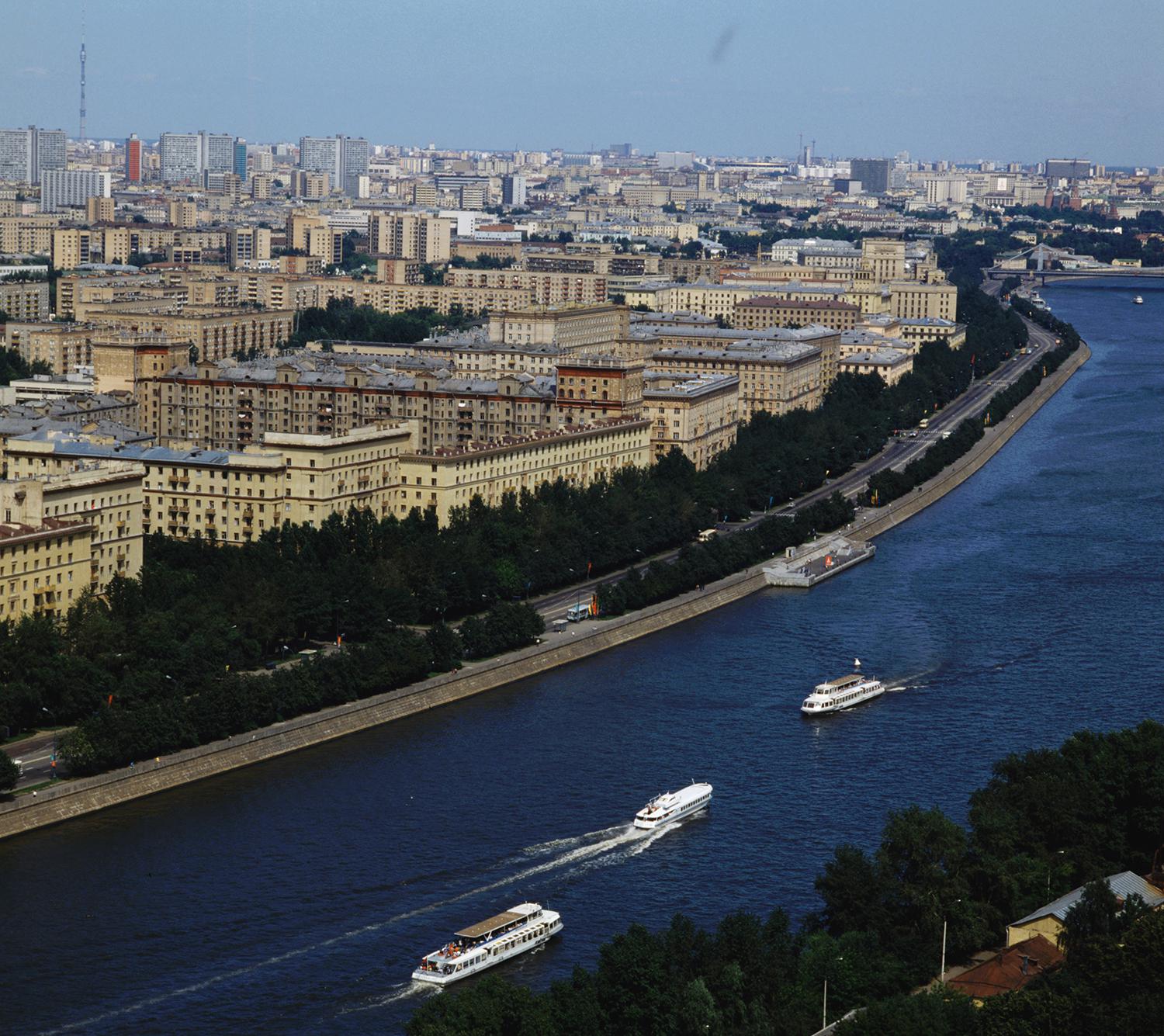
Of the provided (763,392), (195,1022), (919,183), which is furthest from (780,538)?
(919,183)

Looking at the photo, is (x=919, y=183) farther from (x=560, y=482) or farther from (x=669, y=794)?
(x=669, y=794)

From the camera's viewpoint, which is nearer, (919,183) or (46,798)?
(46,798)

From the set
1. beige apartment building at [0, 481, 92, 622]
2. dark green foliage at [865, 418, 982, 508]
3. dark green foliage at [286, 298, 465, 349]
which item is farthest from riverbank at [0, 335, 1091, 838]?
dark green foliage at [286, 298, 465, 349]

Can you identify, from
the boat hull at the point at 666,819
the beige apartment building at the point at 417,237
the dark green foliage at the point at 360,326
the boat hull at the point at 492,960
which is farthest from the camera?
the beige apartment building at the point at 417,237

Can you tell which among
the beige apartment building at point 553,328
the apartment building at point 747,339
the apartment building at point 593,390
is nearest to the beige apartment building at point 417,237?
the beige apartment building at point 553,328

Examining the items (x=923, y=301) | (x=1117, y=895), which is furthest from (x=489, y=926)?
(x=923, y=301)

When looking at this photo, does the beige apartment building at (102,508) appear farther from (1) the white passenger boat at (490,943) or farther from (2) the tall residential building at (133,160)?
(2) the tall residential building at (133,160)
